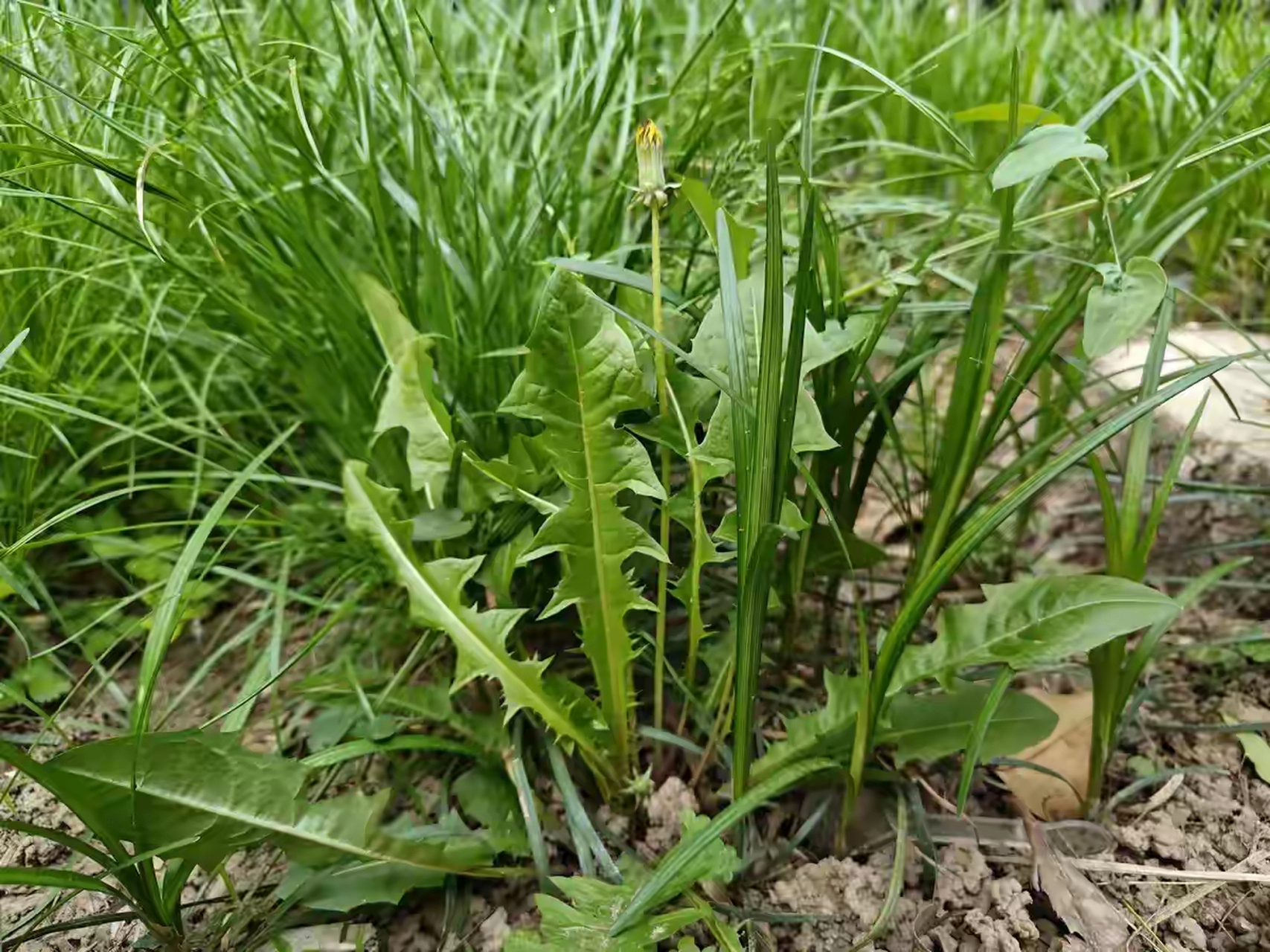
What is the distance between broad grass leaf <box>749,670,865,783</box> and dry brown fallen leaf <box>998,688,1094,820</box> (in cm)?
20

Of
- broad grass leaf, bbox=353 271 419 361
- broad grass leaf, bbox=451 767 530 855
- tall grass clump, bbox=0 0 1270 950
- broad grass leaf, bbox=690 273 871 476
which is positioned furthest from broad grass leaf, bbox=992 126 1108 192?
broad grass leaf, bbox=451 767 530 855

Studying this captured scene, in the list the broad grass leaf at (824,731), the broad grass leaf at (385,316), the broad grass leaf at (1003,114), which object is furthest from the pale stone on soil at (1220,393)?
the broad grass leaf at (385,316)

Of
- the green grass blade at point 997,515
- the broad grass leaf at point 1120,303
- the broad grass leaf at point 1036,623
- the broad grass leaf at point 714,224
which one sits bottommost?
the broad grass leaf at point 1036,623

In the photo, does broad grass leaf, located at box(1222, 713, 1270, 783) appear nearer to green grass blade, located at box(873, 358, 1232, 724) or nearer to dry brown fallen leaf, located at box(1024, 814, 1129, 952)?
dry brown fallen leaf, located at box(1024, 814, 1129, 952)

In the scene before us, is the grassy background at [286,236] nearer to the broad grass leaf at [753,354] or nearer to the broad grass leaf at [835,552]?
the broad grass leaf at [753,354]

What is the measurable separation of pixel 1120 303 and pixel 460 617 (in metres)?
0.60

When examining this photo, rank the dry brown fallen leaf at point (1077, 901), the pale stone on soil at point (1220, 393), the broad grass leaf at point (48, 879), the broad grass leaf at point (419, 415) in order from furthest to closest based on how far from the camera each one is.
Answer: the pale stone on soil at point (1220, 393), the broad grass leaf at point (419, 415), the dry brown fallen leaf at point (1077, 901), the broad grass leaf at point (48, 879)

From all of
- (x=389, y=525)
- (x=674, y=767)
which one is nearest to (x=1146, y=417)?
(x=674, y=767)

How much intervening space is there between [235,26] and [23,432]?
1.99 ft

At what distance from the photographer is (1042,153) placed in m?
0.67

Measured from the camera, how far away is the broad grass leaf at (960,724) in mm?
794

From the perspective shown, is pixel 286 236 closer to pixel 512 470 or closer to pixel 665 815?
pixel 512 470

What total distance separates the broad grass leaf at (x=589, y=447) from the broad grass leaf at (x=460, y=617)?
0.05 metres

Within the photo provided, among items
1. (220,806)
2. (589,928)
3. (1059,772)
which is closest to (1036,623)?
(1059,772)
